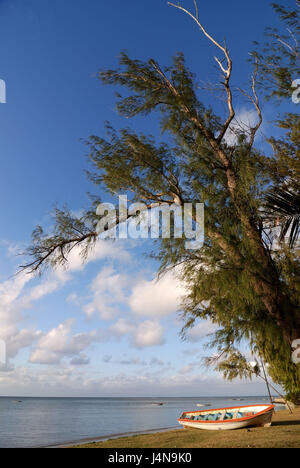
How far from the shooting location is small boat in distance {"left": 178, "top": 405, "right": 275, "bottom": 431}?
34.0 ft

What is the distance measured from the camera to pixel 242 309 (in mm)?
6344

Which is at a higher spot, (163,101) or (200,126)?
(163,101)

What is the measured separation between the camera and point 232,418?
426 inches

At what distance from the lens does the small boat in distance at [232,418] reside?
34.0 feet

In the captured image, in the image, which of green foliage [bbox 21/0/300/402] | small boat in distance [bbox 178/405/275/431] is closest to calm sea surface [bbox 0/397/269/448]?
small boat in distance [bbox 178/405/275/431]

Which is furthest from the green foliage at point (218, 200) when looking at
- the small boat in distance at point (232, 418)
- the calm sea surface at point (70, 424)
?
the calm sea surface at point (70, 424)

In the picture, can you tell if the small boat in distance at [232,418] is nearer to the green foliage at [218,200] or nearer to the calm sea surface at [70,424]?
the green foliage at [218,200]

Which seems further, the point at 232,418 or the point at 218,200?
the point at 232,418

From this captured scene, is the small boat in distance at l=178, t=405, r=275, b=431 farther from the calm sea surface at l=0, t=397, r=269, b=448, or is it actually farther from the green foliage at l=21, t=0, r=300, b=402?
the calm sea surface at l=0, t=397, r=269, b=448

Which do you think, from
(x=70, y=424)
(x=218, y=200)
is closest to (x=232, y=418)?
(x=218, y=200)

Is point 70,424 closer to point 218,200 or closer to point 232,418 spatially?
point 232,418
